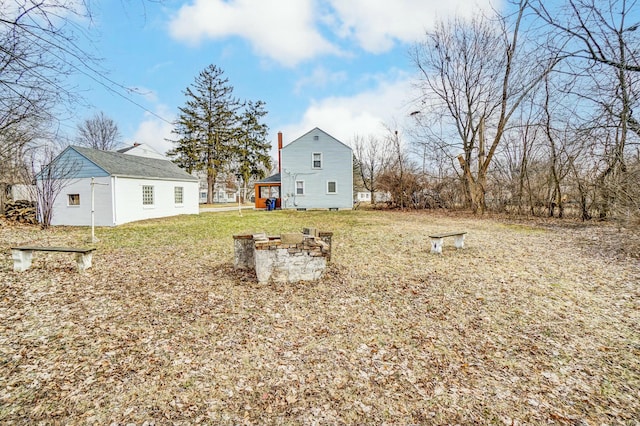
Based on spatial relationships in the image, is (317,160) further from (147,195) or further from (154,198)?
(147,195)

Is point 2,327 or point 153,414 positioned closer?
point 153,414

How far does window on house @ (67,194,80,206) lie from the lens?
48.1ft

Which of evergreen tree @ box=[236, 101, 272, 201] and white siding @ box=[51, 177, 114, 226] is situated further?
evergreen tree @ box=[236, 101, 272, 201]

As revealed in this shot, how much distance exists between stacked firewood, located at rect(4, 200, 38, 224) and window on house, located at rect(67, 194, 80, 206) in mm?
1729

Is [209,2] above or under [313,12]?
under

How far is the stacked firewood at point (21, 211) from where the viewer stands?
14.4 m

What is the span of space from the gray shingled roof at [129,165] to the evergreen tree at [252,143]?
1130 centimetres

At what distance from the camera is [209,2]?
246 inches

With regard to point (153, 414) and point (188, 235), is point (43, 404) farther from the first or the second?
point (188, 235)

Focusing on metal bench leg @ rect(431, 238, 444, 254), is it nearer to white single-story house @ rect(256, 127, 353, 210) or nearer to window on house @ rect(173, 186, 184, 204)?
white single-story house @ rect(256, 127, 353, 210)

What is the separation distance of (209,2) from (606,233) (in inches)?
577

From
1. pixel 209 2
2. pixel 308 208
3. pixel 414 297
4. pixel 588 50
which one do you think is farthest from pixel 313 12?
pixel 308 208

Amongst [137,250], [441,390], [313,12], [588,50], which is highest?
[313,12]

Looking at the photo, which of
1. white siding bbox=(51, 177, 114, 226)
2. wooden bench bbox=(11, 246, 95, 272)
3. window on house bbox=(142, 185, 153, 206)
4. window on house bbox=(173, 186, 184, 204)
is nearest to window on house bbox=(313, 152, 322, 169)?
window on house bbox=(173, 186, 184, 204)
